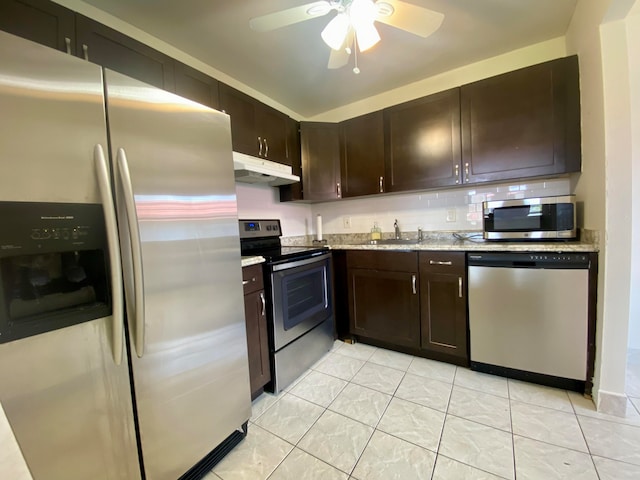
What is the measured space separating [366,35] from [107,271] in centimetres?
162

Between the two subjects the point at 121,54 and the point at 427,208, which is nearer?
the point at 121,54

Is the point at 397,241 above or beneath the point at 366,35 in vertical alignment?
beneath

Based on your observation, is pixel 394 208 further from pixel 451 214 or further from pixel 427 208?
pixel 451 214

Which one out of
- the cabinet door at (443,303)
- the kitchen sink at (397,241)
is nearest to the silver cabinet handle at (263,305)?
the cabinet door at (443,303)

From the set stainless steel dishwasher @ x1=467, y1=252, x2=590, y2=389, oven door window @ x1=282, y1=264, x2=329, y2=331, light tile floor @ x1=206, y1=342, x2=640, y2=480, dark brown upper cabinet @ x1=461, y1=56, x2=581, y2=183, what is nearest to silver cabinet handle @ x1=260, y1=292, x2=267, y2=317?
oven door window @ x1=282, y1=264, x2=329, y2=331

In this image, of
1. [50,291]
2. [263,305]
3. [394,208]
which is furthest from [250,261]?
[394,208]

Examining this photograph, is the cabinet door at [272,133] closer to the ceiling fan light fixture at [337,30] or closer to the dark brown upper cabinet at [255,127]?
the dark brown upper cabinet at [255,127]

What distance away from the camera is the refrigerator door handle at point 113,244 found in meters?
0.86

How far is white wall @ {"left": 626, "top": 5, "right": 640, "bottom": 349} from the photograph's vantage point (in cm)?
176

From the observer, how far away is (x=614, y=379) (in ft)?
4.80

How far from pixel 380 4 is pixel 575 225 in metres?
1.85

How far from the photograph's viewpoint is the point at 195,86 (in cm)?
173

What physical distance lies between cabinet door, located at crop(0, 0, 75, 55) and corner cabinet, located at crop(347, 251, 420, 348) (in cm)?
215

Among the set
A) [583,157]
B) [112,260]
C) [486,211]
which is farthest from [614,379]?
[112,260]
